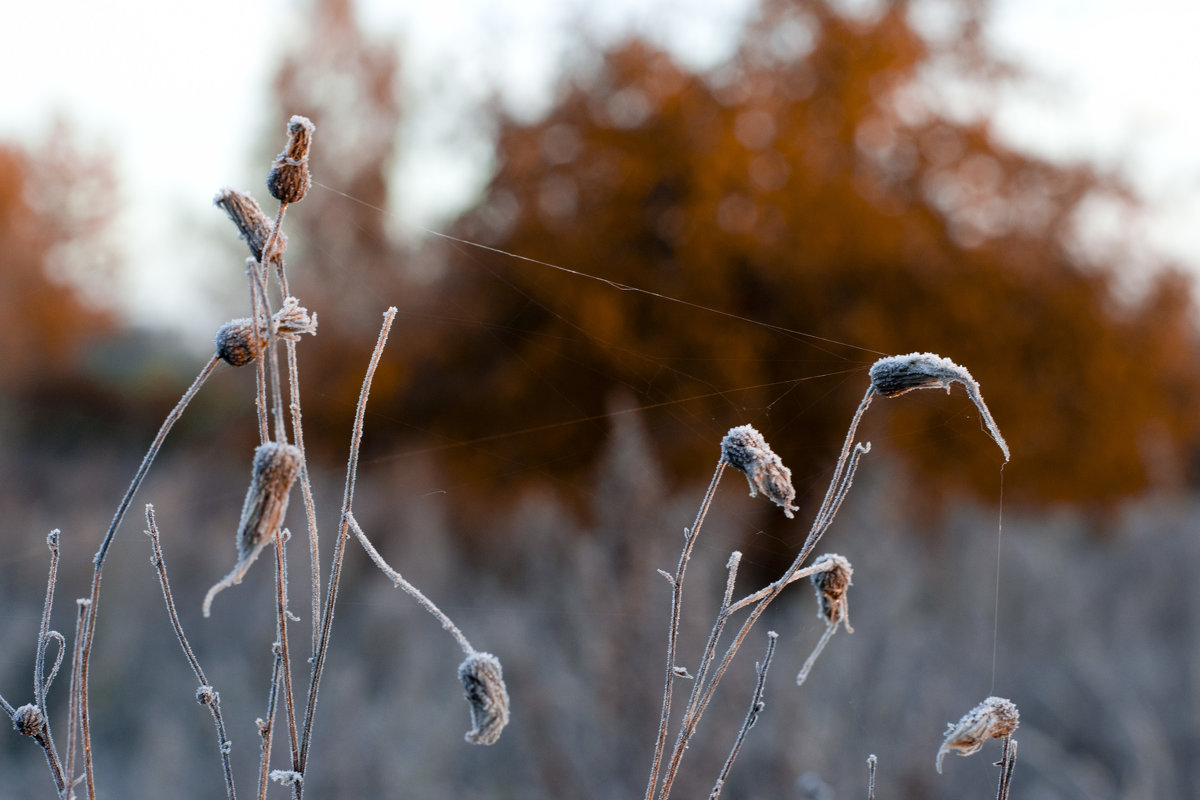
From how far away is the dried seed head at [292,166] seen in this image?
0.58m

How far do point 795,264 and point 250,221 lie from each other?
4939 millimetres

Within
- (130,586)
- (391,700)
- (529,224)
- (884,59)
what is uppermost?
(884,59)

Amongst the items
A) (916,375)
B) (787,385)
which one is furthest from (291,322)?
(787,385)

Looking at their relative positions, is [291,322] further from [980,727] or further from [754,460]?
[980,727]

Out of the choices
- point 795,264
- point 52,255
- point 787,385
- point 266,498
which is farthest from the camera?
point 52,255

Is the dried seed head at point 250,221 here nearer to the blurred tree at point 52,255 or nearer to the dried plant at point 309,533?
the dried plant at point 309,533

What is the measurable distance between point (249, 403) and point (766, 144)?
520 centimetres

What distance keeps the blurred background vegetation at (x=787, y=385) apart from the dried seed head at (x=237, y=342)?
2675 mm

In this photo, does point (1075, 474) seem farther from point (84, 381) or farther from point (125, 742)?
point (84, 381)

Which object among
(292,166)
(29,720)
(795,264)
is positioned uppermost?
(795,264)

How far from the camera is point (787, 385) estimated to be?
3785mm

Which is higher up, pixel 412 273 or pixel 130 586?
pixel 412 273

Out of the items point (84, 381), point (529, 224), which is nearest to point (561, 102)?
point (529, 224)

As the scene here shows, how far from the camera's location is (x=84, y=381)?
10555 millimetres
